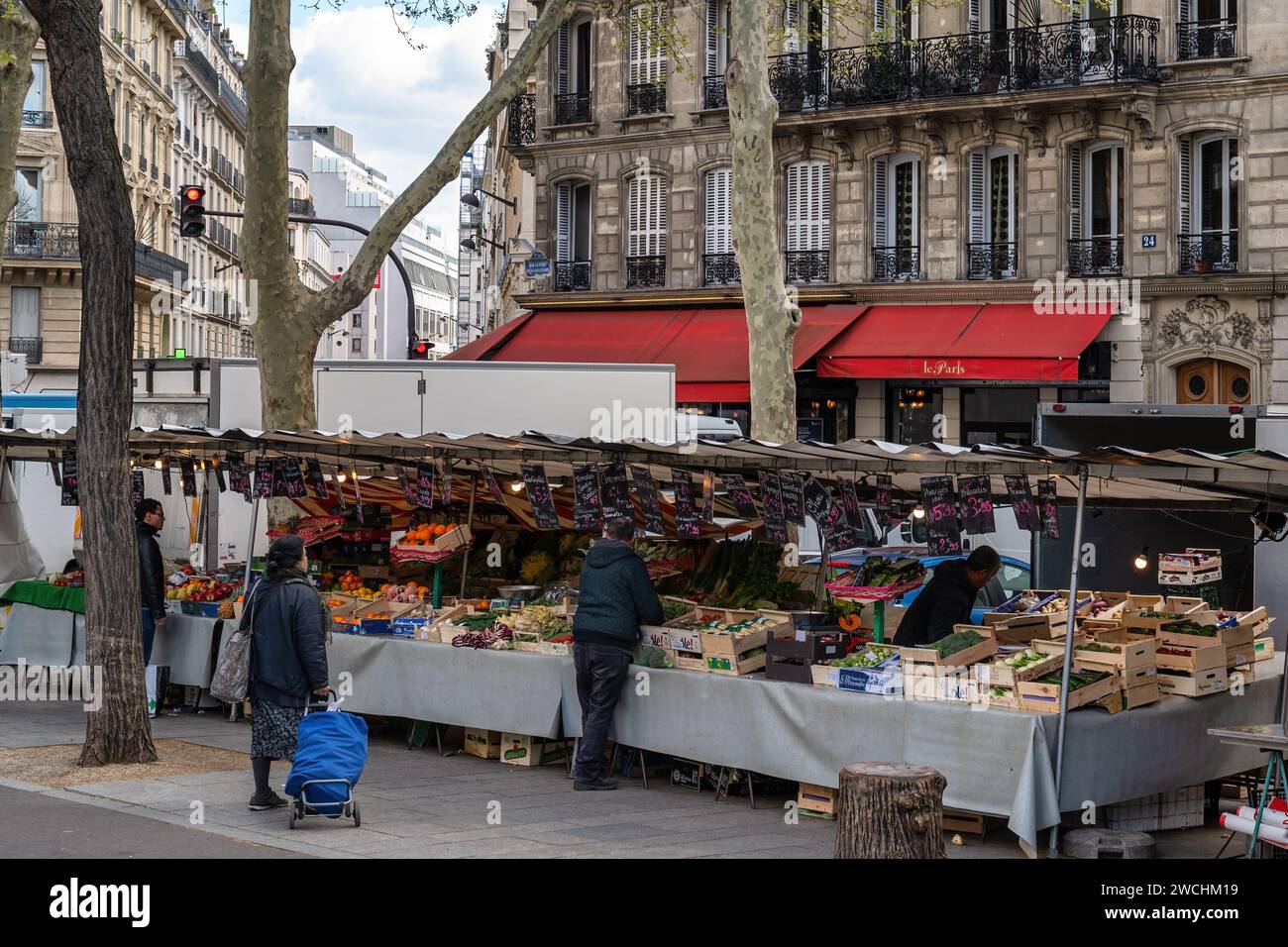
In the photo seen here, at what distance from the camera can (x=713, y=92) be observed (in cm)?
3139

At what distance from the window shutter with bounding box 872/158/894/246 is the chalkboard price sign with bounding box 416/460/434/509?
59.4ft

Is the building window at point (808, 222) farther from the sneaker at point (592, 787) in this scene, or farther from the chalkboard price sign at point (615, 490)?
the sneaker at point (592, 787)

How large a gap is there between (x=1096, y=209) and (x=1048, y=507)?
766 inches

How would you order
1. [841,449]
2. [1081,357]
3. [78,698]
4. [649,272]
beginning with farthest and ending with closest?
[649,272] < [1081,357] < [78,698] < [841,449]

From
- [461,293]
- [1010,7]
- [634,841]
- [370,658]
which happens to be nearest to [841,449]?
[634,841]

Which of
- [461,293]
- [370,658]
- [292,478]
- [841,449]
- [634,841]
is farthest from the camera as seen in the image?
[461,293]

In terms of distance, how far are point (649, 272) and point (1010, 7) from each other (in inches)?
321

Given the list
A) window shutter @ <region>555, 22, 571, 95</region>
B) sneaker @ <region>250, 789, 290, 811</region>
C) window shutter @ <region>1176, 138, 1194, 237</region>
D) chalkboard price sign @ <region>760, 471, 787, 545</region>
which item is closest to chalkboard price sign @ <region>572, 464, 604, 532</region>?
chalkboard price sign @ <region>760, 471, 787, 545</region>

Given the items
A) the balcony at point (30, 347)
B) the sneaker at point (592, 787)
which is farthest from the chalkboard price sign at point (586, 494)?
the balcony at point (30, 347)

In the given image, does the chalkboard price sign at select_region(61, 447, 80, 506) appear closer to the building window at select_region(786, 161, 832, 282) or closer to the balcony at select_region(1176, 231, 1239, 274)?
the building window at select_region(786, 161, 832, 282)

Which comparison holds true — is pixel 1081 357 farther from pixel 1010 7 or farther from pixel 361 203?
pixel 361 203

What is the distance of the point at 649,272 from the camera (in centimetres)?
3194

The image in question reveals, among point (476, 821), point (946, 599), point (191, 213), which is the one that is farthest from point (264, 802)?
point (191, 213)

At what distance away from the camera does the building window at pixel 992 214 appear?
94.0 ft
